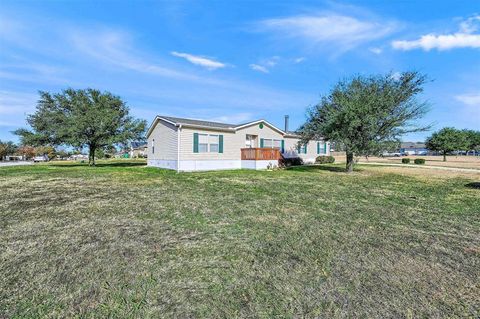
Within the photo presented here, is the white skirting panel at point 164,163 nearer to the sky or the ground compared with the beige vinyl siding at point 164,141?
nearer to the ground

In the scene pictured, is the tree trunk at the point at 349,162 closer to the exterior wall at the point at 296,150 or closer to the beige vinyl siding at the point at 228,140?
the exterior wall at the point at 296,150

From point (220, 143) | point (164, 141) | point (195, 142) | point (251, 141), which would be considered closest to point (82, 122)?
point (164, 141)

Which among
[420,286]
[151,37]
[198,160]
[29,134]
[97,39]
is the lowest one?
[420,286]

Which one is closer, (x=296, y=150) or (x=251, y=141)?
(x=251, y=141)

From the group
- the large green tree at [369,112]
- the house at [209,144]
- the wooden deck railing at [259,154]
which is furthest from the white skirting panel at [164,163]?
the large green tree at [369,112]

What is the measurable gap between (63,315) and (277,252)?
2619 mm

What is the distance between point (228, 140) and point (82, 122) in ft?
41.3

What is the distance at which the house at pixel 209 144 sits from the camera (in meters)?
17.0

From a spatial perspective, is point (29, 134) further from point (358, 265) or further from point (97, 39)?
point (358, 265)

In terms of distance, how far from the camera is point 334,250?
375 centimetres

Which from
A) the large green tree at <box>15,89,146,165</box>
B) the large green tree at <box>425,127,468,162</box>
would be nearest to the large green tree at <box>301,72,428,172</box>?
the large green tree at <box>15,89,146,165</box>

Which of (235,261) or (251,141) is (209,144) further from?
(235,261)

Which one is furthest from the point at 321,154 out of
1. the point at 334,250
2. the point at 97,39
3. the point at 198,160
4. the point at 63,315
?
the point at 63,315

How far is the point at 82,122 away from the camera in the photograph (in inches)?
805
